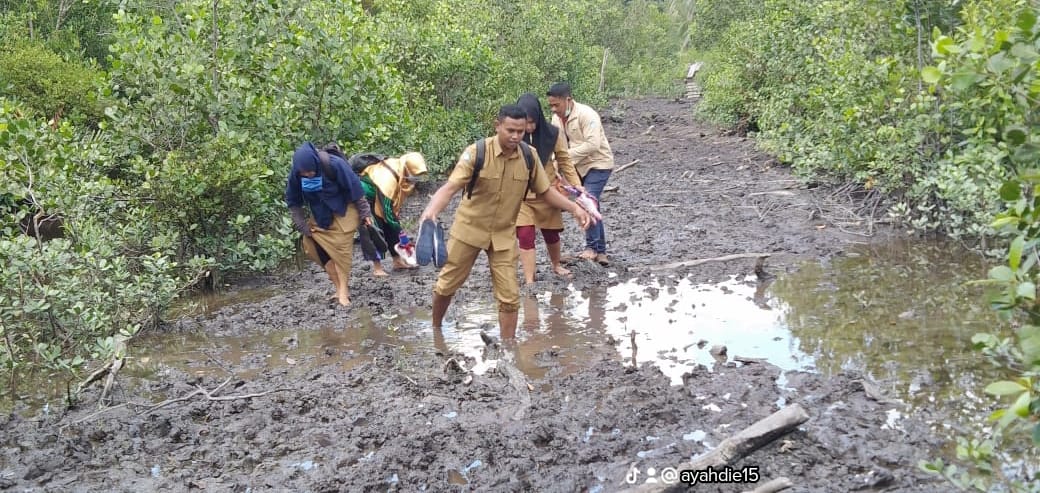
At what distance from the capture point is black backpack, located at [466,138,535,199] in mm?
5676

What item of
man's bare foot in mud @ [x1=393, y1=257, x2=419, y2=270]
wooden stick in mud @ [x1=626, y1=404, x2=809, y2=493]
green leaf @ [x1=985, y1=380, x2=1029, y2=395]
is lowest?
man's bare foot in mud @ [x1=393, y1=257, x2=419, y2=270]

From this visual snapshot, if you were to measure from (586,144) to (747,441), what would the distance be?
4915 millimetres

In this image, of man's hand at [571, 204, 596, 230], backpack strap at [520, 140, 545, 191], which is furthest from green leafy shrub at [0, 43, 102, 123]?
man's hand at [571, 204, 596, 230]


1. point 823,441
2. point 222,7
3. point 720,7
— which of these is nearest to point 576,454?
point 823,441

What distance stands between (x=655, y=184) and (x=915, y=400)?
981 cm

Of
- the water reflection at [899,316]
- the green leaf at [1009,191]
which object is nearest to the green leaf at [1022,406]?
the green leaf at [1009,191]

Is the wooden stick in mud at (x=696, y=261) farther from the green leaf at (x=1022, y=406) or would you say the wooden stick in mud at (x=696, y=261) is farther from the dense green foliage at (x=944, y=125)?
the green leaf at (x=1022, y=406)

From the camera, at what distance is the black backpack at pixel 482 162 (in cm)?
568

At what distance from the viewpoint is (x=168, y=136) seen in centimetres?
902

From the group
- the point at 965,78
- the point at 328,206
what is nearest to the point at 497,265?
the point at 328,206

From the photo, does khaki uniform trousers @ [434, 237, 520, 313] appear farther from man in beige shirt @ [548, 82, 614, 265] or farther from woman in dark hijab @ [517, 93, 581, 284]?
man in beige shirt @ [548, 82, 614, 265]

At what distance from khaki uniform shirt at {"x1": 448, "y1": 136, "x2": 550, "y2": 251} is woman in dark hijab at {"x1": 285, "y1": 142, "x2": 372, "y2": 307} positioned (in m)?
1.93

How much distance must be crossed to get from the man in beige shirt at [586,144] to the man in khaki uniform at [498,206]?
241 centimetres

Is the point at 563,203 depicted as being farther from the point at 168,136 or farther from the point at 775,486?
the point at 168,136
